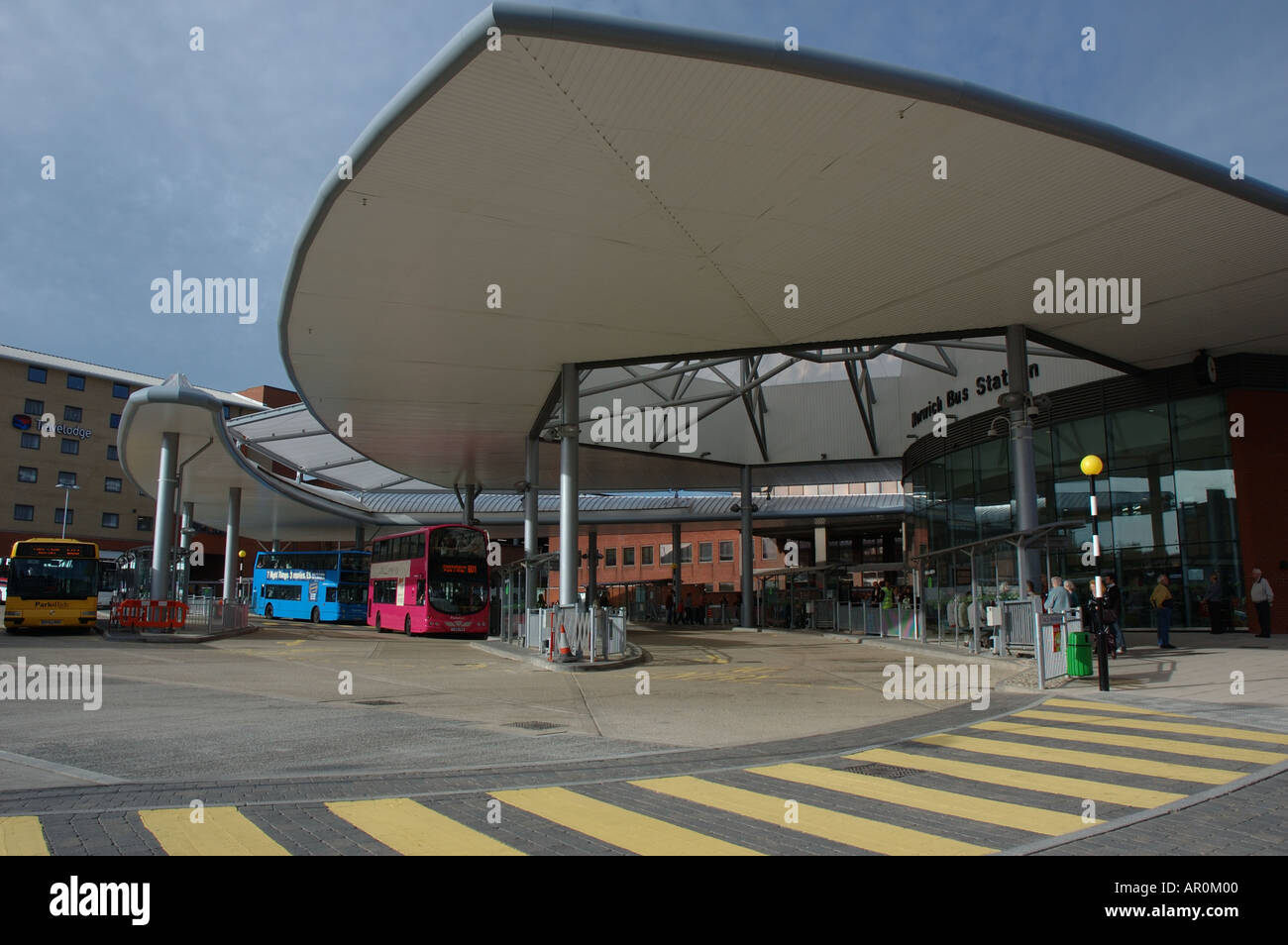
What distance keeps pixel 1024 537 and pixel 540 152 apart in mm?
11723

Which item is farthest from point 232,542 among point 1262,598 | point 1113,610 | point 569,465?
point 1262,598

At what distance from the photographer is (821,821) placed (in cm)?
596

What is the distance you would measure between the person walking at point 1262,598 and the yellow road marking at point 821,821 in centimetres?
1780

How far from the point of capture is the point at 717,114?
11.7m

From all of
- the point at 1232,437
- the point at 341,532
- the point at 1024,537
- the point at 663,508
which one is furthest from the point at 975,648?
the point at 341,532

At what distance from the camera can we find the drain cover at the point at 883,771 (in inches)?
297

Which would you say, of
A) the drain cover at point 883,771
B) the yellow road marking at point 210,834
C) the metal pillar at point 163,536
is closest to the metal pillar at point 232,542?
the metal pillar at point 163,536

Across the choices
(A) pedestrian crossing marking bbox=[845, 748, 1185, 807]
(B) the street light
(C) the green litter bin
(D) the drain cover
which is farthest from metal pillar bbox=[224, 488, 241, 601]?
(D) the drain cover

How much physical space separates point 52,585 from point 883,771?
98.8 feet

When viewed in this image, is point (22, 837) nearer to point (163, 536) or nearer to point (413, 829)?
point (413, 829)

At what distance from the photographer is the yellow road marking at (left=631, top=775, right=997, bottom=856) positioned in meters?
5.28

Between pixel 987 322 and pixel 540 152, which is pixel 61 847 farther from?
pixel 987 322

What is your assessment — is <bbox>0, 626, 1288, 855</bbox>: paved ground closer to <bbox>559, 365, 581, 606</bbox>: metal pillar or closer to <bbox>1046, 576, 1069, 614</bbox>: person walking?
<bbox>1046, 576, 1069, 614</bbox>: person walking

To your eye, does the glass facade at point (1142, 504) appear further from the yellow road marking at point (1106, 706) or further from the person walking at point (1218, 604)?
the yellow road marking at point (1106, 706)
